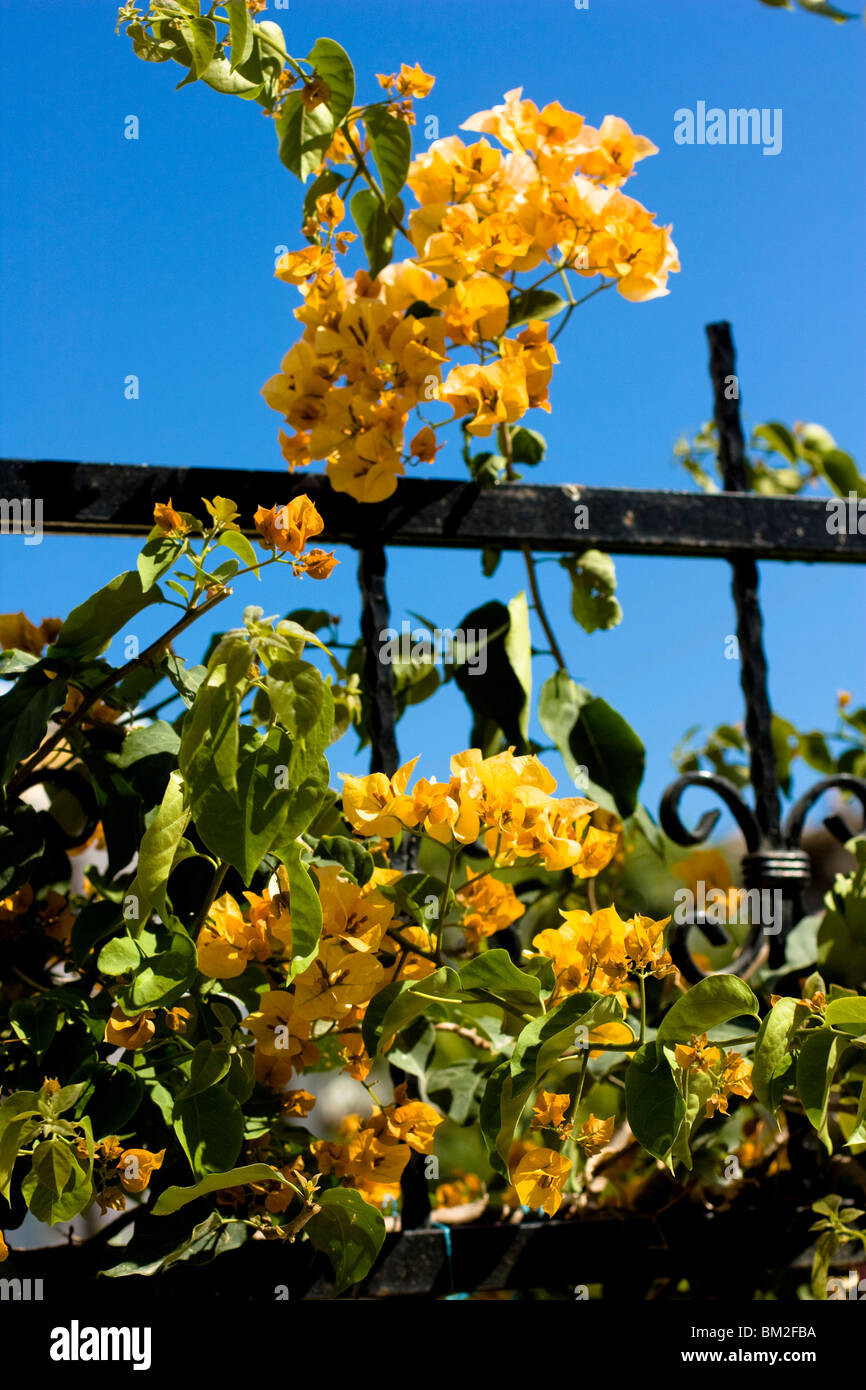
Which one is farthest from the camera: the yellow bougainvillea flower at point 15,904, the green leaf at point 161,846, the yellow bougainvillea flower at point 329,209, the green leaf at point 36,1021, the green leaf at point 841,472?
the green leaf at point 841,472

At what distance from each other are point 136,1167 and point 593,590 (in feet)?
1.93

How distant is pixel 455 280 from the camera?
0.88 metres

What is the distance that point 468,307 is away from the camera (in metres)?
0.87

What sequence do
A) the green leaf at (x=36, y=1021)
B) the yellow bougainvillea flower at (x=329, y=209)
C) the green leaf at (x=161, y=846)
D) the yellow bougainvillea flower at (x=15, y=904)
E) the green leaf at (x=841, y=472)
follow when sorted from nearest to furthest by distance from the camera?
the green leaf at (x=161, y=846) < the green leaf at (x=36, y=1021) < the yellow bougainvillea flower at (x=15, y=904) < the yellow bougainvillea flower at (x=329, y=209) < the green leaf at (x=841, y=472)

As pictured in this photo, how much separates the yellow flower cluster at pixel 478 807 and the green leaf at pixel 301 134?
47 cm

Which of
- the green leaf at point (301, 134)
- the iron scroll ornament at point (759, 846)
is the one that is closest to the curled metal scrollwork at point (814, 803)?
the iron scroll ornament at point (759, 846)

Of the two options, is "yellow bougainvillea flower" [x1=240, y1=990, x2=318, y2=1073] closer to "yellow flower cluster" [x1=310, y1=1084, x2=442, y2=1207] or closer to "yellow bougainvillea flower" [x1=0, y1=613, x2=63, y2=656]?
"yellow flower cluster" [x1=310, y1=1084, x2=442, y2=1207]

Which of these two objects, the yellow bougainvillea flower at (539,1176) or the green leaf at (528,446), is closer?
the yellow bougainvillea flower at (539,1176)

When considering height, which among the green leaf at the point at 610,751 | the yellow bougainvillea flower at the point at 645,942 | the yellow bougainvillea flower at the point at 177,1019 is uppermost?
the green leaf at the point at 610,751

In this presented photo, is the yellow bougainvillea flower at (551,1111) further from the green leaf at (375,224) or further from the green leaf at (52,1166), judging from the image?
the green leaf at (375,224)

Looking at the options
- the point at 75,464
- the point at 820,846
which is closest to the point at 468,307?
the point at 75,464

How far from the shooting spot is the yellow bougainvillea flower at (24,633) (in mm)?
802

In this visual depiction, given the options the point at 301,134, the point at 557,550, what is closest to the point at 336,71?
the point at 301,134
